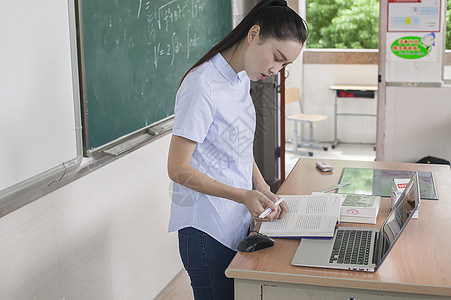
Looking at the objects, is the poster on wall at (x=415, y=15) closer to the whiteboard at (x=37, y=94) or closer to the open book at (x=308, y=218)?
the open book at (x=308, y=218)

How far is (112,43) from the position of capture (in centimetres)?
254

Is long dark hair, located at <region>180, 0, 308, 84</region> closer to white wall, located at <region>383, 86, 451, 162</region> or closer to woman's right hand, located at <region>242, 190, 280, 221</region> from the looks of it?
woman's right hand, located at <region>242, 190, 280, 221</region>

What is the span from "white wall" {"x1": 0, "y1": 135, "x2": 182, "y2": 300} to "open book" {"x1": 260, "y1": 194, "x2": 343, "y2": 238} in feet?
2.45

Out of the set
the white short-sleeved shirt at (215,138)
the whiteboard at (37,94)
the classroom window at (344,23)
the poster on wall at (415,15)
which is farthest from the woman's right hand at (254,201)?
the classroom window at (344,23)

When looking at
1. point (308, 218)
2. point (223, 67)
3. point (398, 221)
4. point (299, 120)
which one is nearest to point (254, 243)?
point (308, 218)

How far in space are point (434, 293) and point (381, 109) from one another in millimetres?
3337

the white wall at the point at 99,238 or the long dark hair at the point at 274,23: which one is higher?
the long dark hair at the point at 274,23

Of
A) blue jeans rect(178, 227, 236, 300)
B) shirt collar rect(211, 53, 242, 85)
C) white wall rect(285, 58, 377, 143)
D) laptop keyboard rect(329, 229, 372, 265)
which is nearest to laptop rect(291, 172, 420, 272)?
laptop keyboard rect(329, 229, 372, 265)

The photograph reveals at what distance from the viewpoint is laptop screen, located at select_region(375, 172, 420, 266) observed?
5.68 ft

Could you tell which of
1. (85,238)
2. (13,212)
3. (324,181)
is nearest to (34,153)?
(13,212)

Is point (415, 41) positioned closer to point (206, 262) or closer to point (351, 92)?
point (351, 92)

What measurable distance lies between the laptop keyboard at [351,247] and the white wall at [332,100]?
4611mm

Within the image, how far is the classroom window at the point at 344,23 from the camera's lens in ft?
30.0

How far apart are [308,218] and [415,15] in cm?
299
